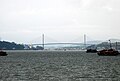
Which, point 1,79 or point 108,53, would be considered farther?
point 108,53

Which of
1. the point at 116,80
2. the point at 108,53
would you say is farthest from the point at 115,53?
the point at 116,80

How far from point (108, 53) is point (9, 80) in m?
142

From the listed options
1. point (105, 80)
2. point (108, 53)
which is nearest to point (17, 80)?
point (105, 80)

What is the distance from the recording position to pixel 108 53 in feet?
653

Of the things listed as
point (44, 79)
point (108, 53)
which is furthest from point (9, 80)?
point (108, 53)

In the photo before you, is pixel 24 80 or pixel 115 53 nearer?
pixel 24 80

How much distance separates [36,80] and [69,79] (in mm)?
5747

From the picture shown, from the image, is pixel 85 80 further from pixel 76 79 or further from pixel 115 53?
pixel 115 53

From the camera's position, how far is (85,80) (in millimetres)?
61062

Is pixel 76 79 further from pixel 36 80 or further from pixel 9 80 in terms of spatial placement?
pixel 9 80

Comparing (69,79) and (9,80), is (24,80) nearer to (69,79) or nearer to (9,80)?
(9,80)

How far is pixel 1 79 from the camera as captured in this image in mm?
62219

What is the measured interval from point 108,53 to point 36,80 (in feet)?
463

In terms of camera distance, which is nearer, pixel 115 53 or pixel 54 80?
pixel 54 80
